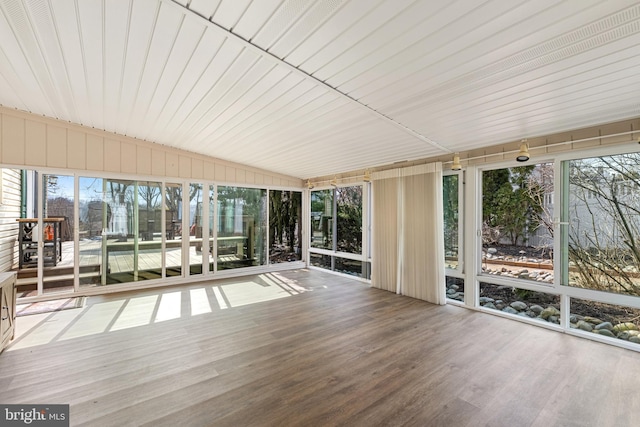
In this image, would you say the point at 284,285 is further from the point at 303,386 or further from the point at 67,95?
the point at 67,95

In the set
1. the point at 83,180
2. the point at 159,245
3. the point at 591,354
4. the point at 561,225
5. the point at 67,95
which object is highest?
the point at 67,95

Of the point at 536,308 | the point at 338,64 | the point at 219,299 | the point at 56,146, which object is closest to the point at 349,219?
the point at 219,299

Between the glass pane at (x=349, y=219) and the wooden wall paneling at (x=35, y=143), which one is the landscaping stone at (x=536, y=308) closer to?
the glass pane at (x=349, y=219)

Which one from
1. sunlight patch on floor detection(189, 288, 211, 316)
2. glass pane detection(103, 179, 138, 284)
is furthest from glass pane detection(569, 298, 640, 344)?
glass pane detection(103, 179, 138, 284)

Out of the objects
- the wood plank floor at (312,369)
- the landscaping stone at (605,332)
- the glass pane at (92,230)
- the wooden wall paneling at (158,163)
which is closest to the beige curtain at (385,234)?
the wood plank floor at (312,369)

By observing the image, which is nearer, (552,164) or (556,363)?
(556,363)

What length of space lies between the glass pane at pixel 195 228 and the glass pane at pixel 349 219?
10.3 ft

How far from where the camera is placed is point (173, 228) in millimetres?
5539

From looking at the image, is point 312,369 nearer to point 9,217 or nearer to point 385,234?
point 385,234

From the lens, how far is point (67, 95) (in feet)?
10.8

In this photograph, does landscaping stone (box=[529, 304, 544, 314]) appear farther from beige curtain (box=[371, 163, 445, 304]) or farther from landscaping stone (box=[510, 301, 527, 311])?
beige curtain (box=[371, 163, 445, 304])

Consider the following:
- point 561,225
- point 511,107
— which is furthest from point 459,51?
point 561,225

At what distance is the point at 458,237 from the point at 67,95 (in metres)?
5.72

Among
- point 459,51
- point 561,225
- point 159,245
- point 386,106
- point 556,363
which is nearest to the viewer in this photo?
point 459,51
